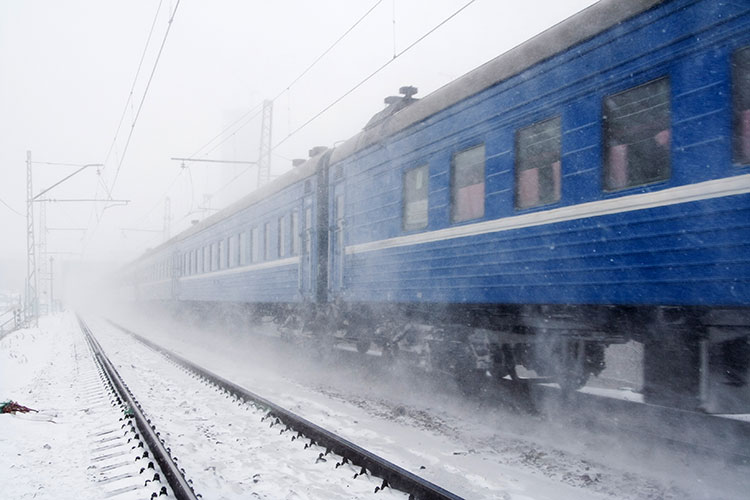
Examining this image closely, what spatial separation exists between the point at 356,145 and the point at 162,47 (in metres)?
4.83

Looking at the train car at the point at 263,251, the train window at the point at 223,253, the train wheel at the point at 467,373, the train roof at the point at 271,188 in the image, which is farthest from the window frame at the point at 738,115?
the train window at the point at 223,253

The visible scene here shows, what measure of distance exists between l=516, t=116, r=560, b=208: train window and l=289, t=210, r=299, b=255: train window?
19.8ft

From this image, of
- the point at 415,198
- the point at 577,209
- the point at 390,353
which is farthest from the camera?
the point at 390,353

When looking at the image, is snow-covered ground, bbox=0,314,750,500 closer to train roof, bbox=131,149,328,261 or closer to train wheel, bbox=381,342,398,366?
train wheel, bbox=381,342,398,366

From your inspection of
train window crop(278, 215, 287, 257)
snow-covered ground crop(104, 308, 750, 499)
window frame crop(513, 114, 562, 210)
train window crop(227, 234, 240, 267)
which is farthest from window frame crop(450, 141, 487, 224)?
train window crop(227, 234, 240, 267)

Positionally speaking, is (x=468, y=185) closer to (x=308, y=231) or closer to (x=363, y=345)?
(x=363, y=345)

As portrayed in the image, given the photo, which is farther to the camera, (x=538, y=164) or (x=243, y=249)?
(x=243, y=249)

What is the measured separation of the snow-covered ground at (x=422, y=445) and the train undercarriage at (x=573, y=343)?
0.45 metres

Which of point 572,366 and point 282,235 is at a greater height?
point 282,235

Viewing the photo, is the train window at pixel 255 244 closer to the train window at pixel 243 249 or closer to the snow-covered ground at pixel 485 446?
the train window at pixel 243 249

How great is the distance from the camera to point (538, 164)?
217 inches

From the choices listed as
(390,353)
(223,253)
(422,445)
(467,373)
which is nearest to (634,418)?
(422,445)

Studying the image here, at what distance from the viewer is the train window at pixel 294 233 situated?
1116 cm

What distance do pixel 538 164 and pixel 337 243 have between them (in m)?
4.56
